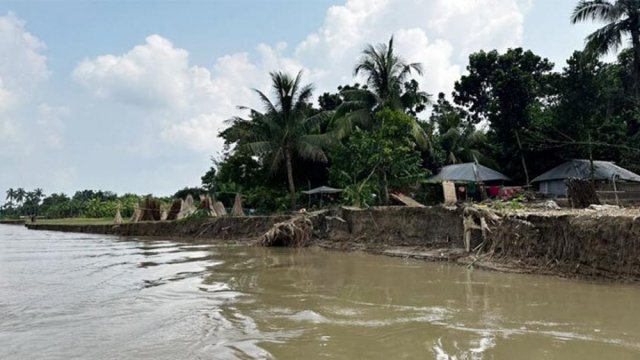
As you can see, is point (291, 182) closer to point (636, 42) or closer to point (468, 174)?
point (468, 174)

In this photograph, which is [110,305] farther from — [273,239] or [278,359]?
[273,239]

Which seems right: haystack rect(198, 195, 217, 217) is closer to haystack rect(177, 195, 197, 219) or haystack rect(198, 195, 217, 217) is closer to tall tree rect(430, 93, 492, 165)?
haystack rect(177, 195, 197, 219)

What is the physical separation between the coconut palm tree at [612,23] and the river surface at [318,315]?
17.4 meters

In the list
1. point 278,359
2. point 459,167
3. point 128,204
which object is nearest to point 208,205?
point 459,167

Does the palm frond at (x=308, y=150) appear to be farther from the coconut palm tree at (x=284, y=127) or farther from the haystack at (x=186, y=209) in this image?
the haystack at (x=186, y=209)

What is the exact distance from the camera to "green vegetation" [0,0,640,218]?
22.5 meters

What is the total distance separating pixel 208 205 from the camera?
26828 mm

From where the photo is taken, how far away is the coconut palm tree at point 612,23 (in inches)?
886

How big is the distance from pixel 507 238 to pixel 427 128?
21116 mm

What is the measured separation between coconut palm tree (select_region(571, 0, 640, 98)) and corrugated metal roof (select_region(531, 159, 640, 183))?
340 centimetres

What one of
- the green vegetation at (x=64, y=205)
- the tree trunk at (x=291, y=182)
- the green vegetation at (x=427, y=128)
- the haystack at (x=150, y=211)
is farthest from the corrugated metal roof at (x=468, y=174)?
the green vegetation at (x=64, y=205)

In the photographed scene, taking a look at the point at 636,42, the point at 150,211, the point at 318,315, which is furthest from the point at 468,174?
the point at 318,315

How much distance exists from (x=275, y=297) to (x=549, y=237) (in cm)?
547

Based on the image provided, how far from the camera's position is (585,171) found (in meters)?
23.5
